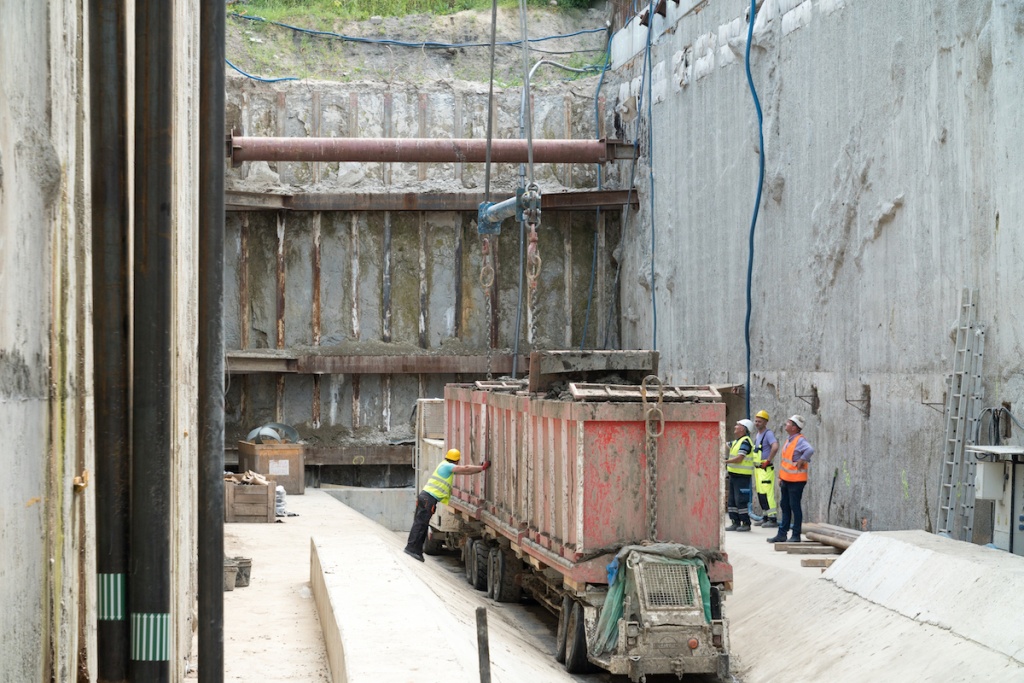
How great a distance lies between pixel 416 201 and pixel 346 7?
6.32m

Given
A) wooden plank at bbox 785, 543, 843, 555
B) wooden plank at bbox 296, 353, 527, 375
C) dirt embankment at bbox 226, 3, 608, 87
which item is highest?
dirt embankment at bbox 226, 3, 608, 87

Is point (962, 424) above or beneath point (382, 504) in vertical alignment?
above

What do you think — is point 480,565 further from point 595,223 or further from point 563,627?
point 595,223

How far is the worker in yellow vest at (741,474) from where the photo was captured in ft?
53.8

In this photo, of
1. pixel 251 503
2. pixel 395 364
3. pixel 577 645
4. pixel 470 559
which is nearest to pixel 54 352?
pixel 577 645

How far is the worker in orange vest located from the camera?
14312 mm

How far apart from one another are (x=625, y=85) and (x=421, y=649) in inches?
740

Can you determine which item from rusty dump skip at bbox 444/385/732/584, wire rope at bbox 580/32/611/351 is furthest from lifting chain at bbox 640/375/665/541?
wire rope at bbox 580/32/611/351

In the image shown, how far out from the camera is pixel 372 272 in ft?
83.1

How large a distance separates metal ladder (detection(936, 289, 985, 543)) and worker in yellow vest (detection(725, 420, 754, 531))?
13.2 ft

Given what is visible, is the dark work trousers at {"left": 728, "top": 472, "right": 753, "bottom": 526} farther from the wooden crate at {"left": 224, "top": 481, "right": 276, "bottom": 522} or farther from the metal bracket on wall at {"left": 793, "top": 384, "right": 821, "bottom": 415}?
the wooden crate at {"left": 224, "top": 481, "right": 276, "bottom": 522}

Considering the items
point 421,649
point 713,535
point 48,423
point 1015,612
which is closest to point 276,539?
point 713,535

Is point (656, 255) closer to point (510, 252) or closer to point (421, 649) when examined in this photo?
point (510, 252)

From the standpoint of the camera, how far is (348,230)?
25.3 metres
